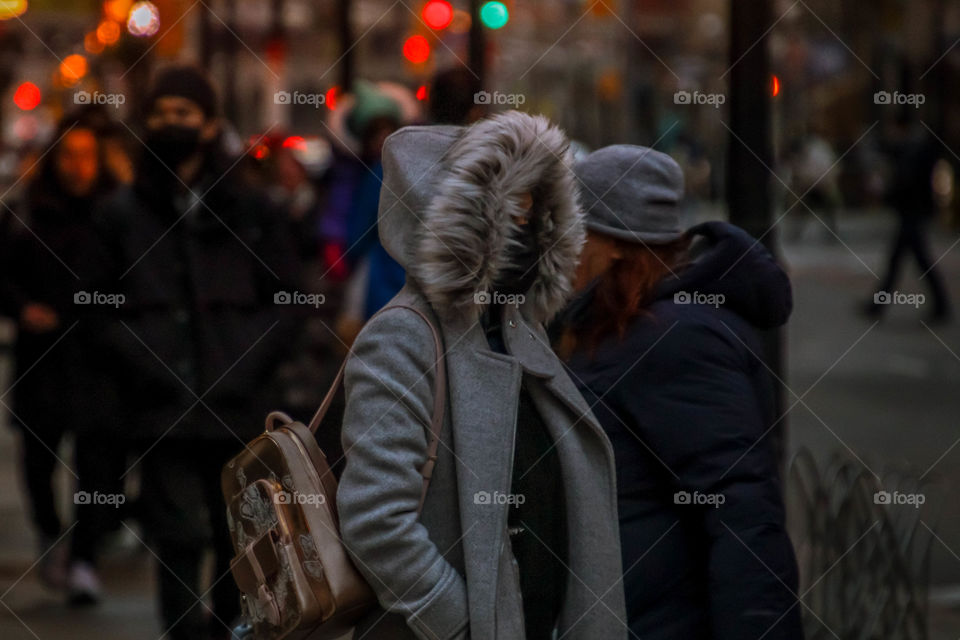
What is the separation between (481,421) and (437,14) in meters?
12.9

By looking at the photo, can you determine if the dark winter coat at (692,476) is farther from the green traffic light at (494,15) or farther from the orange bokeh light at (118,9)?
the orange bokeh light at (118,9)

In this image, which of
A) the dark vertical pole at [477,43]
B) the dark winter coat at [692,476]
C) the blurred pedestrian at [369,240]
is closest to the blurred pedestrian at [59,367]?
the blurred pedestrian at [369,240]

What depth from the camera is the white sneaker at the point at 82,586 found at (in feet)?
21.1

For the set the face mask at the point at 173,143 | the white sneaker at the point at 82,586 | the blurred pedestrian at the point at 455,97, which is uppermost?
the blurred pedestrian at the point at 455,97

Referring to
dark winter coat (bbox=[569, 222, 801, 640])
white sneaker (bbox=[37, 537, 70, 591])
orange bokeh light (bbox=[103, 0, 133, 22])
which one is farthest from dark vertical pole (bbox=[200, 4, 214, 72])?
dark winter coat (bbox=[569, 222, 801, 640])

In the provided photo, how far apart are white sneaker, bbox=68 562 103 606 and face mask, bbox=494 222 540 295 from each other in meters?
4.08

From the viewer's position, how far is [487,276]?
280cm

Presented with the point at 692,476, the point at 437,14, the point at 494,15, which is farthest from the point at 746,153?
the point at 437,14

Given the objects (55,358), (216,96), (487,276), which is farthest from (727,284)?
(55,358)

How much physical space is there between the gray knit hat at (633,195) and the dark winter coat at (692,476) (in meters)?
0.16

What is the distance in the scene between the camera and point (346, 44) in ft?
41.9

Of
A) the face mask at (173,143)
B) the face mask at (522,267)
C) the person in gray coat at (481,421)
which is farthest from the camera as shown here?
the face mask at (173,143)

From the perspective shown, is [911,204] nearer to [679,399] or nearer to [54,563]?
[54,563]

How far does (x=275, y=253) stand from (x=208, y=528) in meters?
0.98
